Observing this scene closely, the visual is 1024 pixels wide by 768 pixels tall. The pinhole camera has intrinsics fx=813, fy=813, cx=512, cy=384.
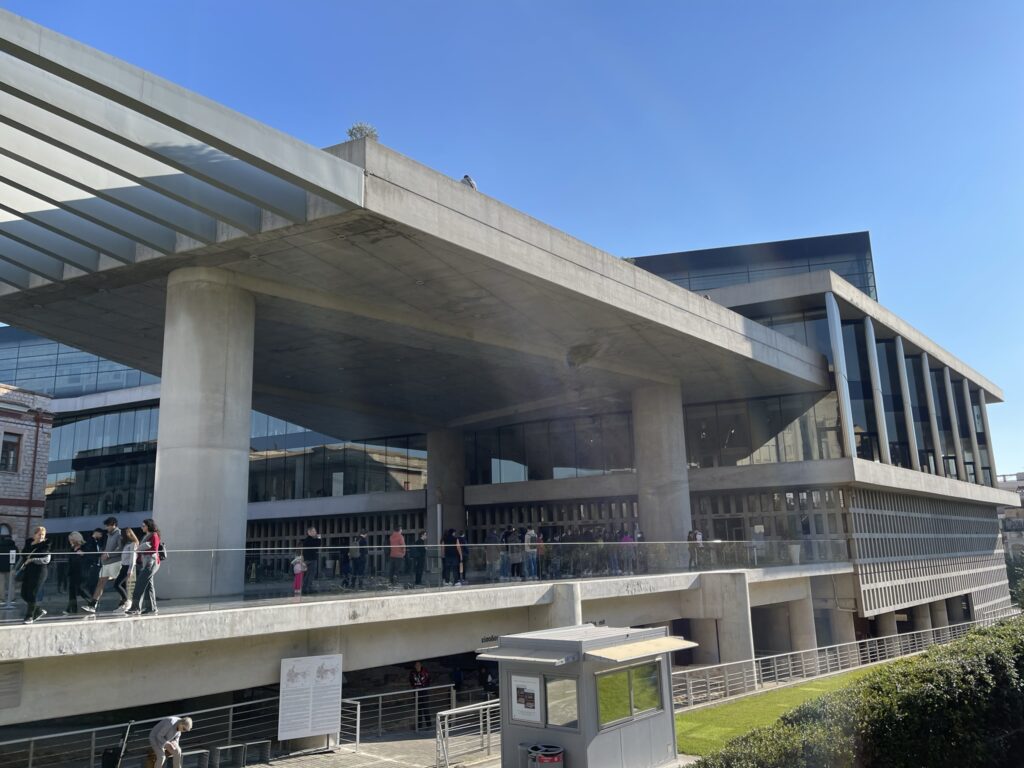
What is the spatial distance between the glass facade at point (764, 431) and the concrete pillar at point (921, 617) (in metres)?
13.7

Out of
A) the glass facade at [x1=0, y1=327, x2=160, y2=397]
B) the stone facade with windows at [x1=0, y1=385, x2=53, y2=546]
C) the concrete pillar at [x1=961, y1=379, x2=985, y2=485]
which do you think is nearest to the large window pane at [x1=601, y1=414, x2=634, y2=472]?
the stone facade with windows at [x1=0, y1=385, x2=53, y2=546]

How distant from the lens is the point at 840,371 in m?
Result: 35.7

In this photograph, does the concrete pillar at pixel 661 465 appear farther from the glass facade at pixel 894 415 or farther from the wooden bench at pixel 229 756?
the wooden bench at pixel 229 756

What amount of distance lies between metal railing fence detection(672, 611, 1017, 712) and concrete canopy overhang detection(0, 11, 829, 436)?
10.1m

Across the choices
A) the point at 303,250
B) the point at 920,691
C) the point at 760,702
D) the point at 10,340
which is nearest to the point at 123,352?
the point at 303,250

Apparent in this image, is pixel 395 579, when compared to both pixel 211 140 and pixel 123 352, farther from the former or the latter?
pixel 123 352

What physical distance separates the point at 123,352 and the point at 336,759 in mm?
18132

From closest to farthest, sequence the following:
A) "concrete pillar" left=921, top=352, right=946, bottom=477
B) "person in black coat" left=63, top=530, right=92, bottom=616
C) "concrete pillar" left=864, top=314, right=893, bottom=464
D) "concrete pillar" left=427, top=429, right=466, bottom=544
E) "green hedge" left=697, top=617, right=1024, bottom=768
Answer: "green hedge" left=697, top=617, right=1024, bottom=768 < "person in black coat" left=63, top=530, right=92, bottom=616 < "concrete pillar" left=864, top=314, right=893, bottom=464 < "concrete pillar" left=427, top=429, right=466, bottom=544 < "concrete pillar" left=921, top=352, right=946, bottom=477

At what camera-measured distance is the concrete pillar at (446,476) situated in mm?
41938

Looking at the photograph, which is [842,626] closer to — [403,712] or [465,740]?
[403,712]

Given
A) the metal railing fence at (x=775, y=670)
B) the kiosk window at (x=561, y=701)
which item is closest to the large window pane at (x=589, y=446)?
the metal railing fence at (x=775, y=670)

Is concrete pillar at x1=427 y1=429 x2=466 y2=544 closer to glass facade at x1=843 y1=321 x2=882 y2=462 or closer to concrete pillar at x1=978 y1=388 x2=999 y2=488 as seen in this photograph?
glass facade at x1=843 y1=321 x2=882 y2=462

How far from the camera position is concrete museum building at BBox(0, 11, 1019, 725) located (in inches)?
555

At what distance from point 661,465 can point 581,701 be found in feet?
68.5
